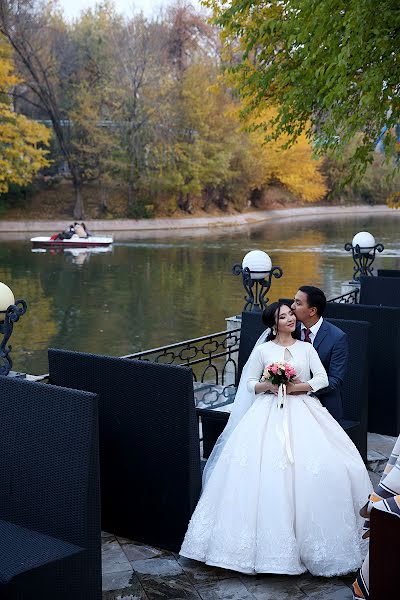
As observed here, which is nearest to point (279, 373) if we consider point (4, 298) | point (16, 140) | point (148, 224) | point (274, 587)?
point (274, 587)

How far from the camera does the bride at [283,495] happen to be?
5.10m

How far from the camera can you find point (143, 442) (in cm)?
551

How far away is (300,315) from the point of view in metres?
6.42

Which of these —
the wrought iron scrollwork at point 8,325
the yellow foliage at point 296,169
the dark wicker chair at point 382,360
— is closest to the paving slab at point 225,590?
the wrought iron scrollwork at point 8,325

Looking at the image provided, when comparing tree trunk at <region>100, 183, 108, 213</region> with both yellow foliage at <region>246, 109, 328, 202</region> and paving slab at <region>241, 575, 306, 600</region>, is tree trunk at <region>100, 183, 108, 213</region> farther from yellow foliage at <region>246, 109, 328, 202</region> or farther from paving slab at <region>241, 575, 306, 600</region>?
paving slab at <region>241, 575, 306, 600</region>

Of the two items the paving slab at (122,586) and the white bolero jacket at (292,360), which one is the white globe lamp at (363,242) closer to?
the white bolero jacket at (292,360)

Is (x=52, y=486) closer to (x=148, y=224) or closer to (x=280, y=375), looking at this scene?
(x=280, y=375)

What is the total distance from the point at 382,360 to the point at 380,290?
3.47 meters

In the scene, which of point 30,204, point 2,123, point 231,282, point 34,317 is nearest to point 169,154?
point 30,204

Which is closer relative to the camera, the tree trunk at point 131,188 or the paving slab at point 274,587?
the paving slab at point 274,587

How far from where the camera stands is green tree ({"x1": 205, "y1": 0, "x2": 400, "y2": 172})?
11.4m

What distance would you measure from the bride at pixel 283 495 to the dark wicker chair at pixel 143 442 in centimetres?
25

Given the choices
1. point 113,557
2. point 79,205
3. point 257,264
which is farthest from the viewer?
point 79,205

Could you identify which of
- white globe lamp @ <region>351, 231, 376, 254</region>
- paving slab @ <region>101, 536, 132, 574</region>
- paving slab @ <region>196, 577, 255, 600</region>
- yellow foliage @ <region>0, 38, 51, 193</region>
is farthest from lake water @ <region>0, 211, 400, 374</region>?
paving slab @ <region>196, 577, 255, 600</region>
